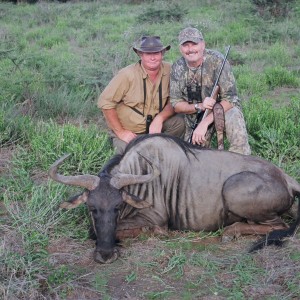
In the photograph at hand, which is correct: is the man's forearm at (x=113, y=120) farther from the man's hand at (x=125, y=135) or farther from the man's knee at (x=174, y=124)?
the man's knee at (x=174, y=124)

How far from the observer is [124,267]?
12.6 ft

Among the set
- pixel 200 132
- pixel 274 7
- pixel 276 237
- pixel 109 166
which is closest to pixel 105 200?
pixel 109 166

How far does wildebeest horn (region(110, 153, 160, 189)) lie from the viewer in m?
4.05

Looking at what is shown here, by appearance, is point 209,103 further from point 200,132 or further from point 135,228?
point 135,228

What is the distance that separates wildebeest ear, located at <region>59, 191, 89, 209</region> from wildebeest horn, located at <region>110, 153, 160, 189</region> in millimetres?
215

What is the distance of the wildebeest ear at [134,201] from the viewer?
13.3ft

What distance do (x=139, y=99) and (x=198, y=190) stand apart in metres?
1.49

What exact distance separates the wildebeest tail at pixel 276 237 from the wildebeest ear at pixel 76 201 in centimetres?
124

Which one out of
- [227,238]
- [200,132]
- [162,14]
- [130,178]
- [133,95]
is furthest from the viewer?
[162,14]

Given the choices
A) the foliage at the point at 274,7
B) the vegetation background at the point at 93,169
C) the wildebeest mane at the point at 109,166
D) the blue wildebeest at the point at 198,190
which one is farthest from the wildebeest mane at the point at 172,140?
the foliage at the point at 274,7

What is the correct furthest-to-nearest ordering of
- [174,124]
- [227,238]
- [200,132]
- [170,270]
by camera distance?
[174,124]
[200,132]
[227,238]
[170,270]

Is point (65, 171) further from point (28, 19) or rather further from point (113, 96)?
point (28, 19)

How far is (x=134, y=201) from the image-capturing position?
13.5 feet

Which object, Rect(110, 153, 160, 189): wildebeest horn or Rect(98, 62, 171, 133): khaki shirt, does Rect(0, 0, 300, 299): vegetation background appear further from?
Rect(110, 153, 160, 189): wildebeest horn
